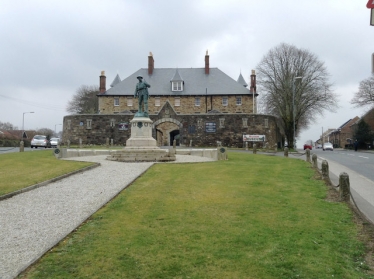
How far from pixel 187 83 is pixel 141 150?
35.2 meters

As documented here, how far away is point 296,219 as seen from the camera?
7379mm

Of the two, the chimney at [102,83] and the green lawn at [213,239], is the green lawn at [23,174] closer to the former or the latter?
the green lawn at [213,239]

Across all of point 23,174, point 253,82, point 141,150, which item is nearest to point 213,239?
point 23,174

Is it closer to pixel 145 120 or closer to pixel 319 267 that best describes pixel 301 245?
pixel 319 267

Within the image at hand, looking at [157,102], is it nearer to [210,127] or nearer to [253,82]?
[210,127]

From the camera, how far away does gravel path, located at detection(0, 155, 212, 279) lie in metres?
5.64

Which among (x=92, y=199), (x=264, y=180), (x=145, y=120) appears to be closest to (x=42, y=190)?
(x=92, y=199)

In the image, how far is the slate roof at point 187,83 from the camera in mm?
53594

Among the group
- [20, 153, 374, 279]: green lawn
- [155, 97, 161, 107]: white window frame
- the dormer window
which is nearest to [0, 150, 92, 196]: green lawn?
[20, 153, 374, 279]: green lawn

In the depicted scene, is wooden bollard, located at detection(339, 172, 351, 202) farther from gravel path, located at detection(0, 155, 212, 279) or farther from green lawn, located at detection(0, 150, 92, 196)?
green lawn, located at detection(0, 150, 92, 196)

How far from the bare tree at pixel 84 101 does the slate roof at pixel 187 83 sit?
2147 centimetres

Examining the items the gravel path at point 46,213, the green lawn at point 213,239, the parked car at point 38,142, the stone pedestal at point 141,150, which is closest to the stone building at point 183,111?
the parked car at point 38,142

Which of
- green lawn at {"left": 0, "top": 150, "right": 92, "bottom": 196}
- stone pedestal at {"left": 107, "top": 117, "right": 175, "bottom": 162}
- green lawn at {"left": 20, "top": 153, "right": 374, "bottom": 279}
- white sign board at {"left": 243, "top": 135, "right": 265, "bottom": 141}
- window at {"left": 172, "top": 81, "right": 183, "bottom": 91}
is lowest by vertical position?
green lawn at {"left": 20, "top": 153, "right": 374, "bottom": 279}

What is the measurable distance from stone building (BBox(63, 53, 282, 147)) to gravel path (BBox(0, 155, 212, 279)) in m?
32.1
